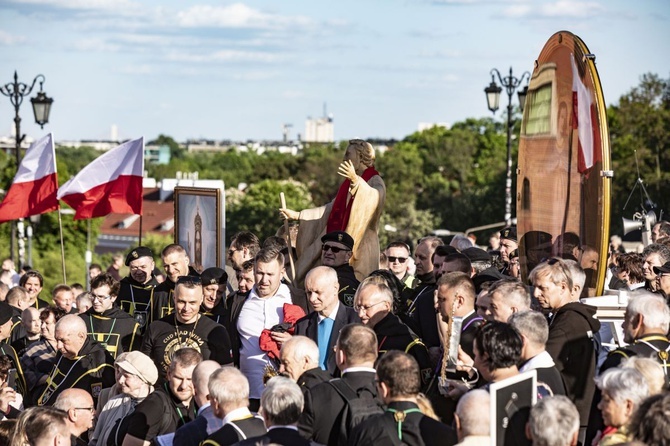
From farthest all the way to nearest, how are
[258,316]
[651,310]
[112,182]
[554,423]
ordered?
[112,182] → [258,316] → [651,310] → [554,423]

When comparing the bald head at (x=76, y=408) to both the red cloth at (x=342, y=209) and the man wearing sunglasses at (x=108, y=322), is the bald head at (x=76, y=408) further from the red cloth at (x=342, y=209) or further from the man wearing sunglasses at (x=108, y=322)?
the red cloth at (x=342, y=209)

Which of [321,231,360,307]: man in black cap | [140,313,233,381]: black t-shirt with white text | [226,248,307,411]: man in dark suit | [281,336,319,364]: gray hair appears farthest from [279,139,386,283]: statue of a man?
[281,336,319,364]: gray hair

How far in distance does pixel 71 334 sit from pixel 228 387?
10.9 feet

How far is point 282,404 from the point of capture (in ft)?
22.1

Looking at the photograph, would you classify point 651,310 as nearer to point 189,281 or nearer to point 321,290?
point 321,290

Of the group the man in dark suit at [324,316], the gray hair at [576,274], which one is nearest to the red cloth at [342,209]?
the man in dark suit at [324,316]

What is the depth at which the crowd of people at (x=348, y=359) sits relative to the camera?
6648 mm

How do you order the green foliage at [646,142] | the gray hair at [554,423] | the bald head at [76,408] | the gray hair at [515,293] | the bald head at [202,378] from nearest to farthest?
the gray hair at [554,423] < the bald head at [202,378] < the gray hair at [515,293] < the bald head at [76,408] < the green foliage at [646,142]

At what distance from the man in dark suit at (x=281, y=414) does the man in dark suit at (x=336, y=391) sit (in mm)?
376

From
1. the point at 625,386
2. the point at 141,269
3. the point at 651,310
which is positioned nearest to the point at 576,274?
the point at 651,310

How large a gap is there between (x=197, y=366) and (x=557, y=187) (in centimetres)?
344

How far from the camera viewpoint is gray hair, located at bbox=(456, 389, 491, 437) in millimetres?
6223

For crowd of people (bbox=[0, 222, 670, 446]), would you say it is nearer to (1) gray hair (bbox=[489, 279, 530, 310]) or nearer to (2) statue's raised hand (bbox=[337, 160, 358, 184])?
(1) gray hair (bbox=[489, 279, 530, 310])

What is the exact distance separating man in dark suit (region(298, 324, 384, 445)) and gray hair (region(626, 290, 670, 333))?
158 centimetres
